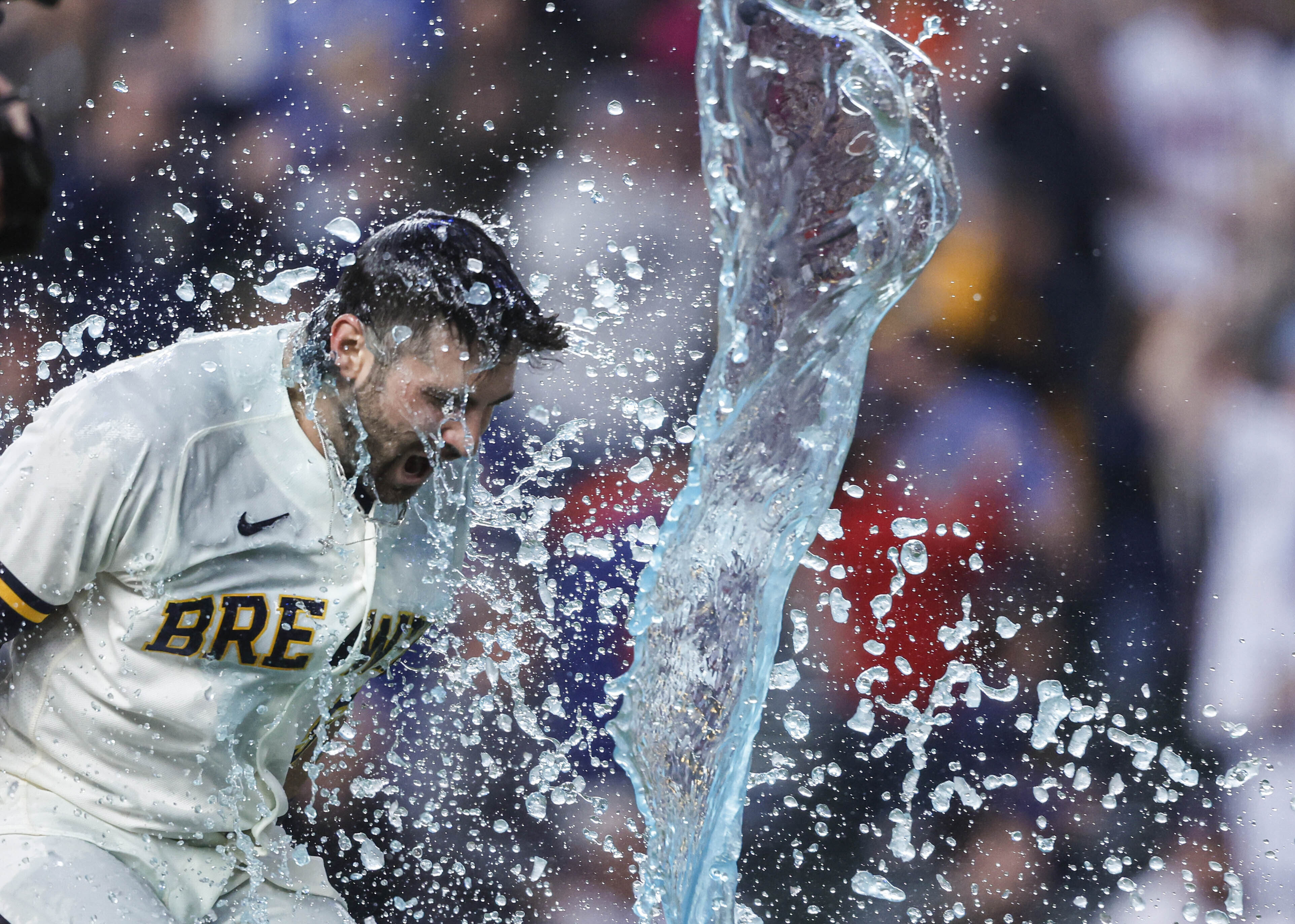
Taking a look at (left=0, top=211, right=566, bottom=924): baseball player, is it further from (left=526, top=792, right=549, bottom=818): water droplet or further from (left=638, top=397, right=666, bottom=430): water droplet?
(left=526, top=792, right=549, bottom=818): water droplet

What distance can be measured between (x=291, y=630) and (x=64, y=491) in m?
0.42

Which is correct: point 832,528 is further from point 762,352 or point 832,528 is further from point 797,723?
point 762,352

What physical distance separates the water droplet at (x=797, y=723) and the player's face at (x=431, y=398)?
4.83 feet

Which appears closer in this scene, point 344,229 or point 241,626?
point 241,626

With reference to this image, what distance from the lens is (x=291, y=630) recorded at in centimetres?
196

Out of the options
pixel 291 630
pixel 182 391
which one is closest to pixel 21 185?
pixel 182 391

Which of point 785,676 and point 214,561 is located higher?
point 785,676

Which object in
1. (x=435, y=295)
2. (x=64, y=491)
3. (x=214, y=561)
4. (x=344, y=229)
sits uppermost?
(x=344, y=229)

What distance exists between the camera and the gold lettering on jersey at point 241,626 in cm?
189

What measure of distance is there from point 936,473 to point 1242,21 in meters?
1.27

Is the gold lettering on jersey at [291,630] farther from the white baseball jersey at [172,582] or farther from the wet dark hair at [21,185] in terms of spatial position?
the wet dark hair at [21,185]

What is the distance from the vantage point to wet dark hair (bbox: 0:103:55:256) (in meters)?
1.16

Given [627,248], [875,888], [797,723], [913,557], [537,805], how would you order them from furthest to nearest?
[537,805]
[627,248]
[797,723]
[875,888]
[913,557]

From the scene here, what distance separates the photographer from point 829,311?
2.00m
